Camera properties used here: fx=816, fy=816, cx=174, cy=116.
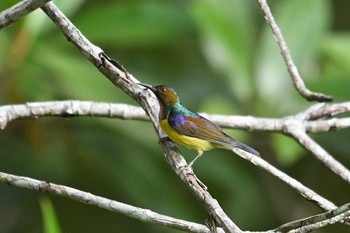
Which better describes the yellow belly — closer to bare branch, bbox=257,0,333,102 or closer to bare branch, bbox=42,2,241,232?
bare branch, bbox=42,2,241,232

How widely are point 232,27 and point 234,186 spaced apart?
770 millimetres

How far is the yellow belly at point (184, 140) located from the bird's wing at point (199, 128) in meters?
0.01

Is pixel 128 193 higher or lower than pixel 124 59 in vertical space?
lower

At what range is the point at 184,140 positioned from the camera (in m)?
2.51

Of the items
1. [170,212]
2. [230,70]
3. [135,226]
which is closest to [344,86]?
[230,70]

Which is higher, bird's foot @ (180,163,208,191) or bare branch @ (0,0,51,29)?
bare branch @ (0,0,51,29)

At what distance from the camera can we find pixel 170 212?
3816mm

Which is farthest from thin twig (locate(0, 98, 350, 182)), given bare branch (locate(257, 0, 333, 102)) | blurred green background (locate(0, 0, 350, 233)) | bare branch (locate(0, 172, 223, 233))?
blurred green background (locate(0, 0, 350, 233))

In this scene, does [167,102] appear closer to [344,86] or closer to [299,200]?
[344,86]

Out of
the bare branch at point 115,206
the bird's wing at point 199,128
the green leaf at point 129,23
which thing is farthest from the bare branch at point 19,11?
the green leaf at point 129,23

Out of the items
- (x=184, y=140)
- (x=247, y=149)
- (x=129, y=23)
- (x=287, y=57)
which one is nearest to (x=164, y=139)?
(x=184, y=140)

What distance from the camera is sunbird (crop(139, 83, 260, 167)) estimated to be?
2.47 m

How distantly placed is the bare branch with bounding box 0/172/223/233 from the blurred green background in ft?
4.58

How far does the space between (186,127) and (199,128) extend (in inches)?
1.9
